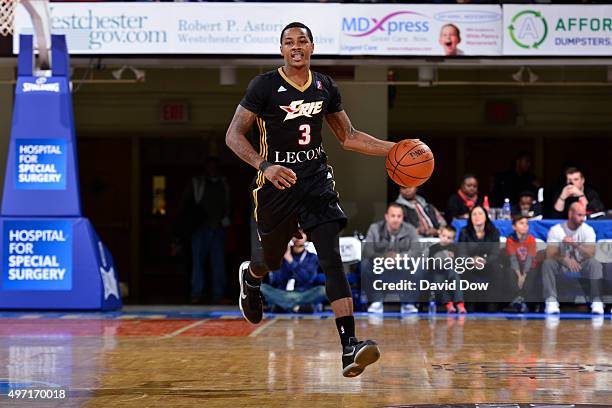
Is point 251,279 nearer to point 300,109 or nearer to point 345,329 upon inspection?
point 345,329

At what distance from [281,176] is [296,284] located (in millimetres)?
7796

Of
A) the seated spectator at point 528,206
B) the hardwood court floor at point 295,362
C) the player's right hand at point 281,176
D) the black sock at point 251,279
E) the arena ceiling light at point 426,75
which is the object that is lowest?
the hardwood court floor at point 295,362

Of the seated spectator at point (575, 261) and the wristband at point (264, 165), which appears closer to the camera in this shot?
the wristband at point (264, 165)

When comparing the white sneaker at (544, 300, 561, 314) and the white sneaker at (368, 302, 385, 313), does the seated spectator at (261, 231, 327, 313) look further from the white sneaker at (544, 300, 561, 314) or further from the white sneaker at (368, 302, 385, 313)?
the white sneaker at (544, 300, 561, 314)

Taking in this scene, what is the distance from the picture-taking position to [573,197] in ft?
50.4

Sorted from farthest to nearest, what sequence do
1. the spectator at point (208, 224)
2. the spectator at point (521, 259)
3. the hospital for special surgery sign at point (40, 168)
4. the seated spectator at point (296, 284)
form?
the spectator at point (208, 224) < the hospital for special surgery sign at point (40, 168) < the spectator at point (521, 259) < the seated spectator at point (296, 284)

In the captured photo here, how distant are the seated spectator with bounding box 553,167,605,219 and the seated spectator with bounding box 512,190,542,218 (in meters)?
0.26

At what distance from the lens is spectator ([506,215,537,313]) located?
47.6 ft

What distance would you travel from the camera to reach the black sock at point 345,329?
22.5ft

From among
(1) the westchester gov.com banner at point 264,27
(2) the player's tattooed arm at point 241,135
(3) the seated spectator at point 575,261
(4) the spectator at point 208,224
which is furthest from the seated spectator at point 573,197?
(2) the player's tattooed arm at point 241,135

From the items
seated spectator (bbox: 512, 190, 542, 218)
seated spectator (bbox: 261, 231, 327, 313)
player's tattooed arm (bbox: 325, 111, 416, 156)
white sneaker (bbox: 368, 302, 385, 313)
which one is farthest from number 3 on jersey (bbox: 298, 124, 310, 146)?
seated spectator (bbox: 512, 190, 542, 218)

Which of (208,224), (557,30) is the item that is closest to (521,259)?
(557,30)

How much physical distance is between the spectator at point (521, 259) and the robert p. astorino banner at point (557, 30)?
251 centimetres

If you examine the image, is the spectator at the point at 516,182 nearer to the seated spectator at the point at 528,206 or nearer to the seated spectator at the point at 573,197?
the seated spectator at the point at 528,206
